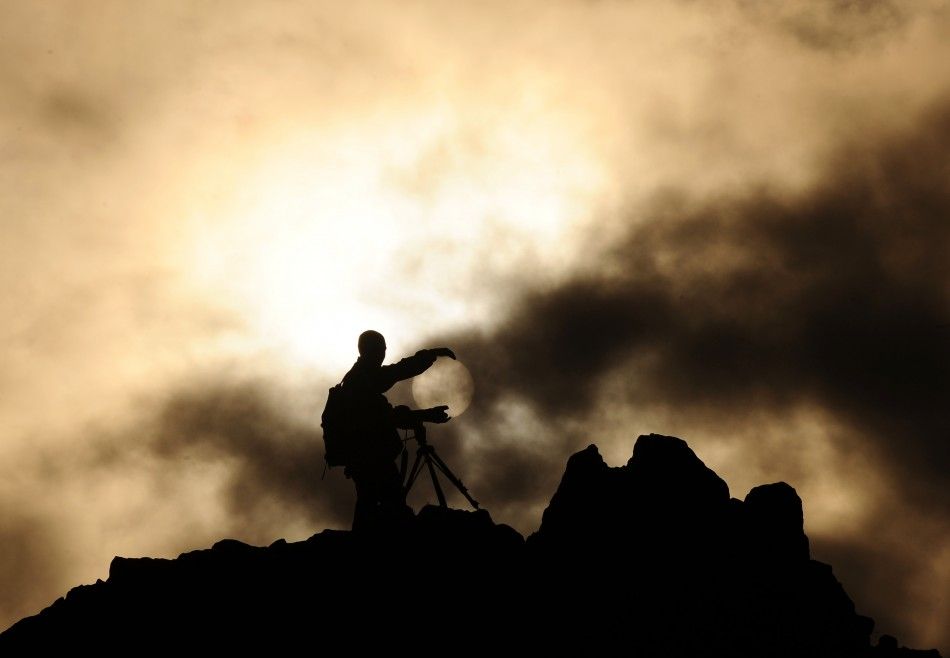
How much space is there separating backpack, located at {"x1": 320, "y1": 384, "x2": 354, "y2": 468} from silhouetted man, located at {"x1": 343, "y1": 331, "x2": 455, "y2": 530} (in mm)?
142

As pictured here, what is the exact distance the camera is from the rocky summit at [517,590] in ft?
82.2

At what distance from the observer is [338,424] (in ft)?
88.0

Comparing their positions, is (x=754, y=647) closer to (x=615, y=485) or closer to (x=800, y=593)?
(x=800, y=593)

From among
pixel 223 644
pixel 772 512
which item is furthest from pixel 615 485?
pixel 223 644

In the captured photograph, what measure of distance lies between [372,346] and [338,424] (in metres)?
2.33

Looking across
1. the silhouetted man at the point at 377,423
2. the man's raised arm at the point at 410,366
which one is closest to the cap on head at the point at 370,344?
the silhouetted man at the point at 377,423

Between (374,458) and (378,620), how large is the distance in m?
4.41

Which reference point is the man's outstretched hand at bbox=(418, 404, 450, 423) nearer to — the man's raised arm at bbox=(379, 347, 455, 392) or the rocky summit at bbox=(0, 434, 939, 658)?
the man's raised arm at bbox=(379, 347, 455, 392)

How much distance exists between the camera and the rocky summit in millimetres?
25062

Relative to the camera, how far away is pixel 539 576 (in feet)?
87.2

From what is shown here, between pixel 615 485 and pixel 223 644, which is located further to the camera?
pixel 615 485

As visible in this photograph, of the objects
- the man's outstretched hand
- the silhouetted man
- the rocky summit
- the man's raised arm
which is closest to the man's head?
the silhouetted man

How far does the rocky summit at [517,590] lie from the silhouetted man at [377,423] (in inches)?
37.8

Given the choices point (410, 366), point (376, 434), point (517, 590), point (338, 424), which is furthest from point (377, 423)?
point (517, 590)
